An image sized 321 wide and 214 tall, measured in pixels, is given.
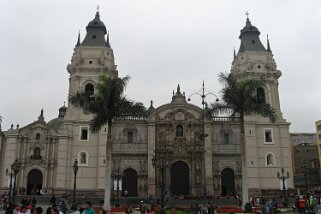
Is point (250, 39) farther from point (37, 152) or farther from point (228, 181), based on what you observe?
point (37, 152)

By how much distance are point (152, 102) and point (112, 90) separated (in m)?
21.1

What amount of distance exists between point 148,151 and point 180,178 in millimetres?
5492

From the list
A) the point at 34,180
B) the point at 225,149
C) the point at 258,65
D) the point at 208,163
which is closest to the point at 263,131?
the point at 225,149

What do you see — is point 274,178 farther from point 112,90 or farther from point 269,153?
point 112,90

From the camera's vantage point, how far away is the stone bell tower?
167ft

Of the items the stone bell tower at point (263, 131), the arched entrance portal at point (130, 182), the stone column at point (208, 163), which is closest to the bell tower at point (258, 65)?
the stone bell tower at point (263, 131)

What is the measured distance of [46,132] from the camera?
51.0 meters

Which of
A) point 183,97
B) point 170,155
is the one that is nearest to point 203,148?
point 170,155

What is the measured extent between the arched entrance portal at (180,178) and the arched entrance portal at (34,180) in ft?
55.2

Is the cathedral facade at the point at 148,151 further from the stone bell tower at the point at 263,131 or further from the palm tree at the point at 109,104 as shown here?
the palm tree at the point at 109,104

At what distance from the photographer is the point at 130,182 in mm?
50531

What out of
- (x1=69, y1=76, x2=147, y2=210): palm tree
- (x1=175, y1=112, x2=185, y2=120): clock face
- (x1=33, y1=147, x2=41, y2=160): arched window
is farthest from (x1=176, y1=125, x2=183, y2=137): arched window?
(x1=69, y1=76, x2=147, y2=210): palm tree

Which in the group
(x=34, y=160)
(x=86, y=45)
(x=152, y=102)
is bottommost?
(x=34, y=160)

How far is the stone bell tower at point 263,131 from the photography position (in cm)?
5097
